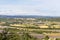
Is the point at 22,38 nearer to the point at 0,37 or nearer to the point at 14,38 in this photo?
the point at 14,38

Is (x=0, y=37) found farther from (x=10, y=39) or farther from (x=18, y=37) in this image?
(x=18, y=37)

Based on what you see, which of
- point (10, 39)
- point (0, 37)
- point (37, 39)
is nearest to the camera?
point (0, 37)

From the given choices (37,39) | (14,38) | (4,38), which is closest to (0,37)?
(4,38)

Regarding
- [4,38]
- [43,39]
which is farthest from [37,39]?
[4,38]

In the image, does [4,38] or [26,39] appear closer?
[4,38]

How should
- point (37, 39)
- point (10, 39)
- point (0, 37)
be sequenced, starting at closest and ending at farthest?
point (0, 37), point (10, 39), point (37, 39)

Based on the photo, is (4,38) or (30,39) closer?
(4,38)

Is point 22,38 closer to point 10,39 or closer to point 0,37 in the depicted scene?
point 10,39
